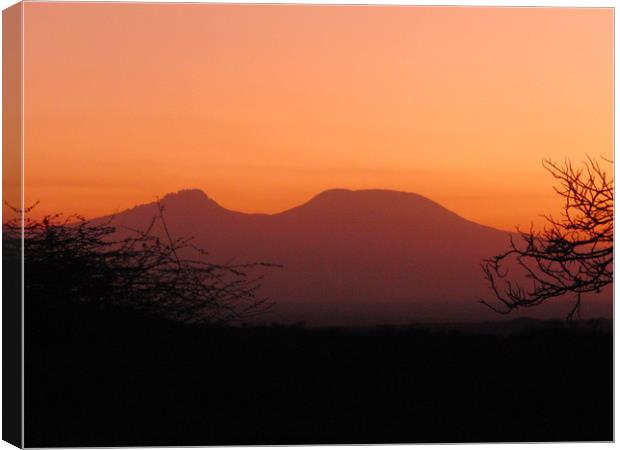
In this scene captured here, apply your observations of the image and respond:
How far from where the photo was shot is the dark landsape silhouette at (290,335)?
11.9m

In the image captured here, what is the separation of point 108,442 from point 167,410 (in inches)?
18.3

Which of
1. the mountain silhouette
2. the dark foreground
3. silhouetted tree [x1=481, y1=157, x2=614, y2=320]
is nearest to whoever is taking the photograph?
the dark foreground

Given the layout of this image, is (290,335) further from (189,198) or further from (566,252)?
(566,252)

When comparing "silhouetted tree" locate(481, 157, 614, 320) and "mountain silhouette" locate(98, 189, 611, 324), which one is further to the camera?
"silhouetted tree" locate(481, 157, 614, 320)

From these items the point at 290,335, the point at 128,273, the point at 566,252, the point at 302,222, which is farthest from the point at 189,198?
the point at 566,252

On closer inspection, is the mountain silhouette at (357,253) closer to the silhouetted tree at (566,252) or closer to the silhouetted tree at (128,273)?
the silhouetted tree at (128,273)

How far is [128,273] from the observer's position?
12086 mm

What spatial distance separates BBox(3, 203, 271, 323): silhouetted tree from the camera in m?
12.0

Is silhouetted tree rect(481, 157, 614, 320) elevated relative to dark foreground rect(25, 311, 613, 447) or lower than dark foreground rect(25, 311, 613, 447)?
elevated

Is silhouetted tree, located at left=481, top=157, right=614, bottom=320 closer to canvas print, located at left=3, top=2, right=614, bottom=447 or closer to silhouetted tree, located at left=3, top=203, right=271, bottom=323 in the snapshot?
canvas print, located at left=3, top=2, right=614, bottom=447

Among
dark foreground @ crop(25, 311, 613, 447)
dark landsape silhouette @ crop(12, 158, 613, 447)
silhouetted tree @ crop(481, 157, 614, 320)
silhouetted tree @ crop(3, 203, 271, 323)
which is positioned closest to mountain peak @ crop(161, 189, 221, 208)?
dark landsape silhouette @ crop(12, 158, 613, 447)

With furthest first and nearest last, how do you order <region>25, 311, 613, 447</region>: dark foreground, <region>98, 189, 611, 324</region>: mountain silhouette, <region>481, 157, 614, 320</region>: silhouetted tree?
<region>481, 157, 614, 320</region>: silhouetted tree < <region>98, 189, 611, 324</region>: mountain silhouette < <region>25, 311, 613, 447</region>: dark foreground

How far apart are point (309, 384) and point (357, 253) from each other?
3.23ft

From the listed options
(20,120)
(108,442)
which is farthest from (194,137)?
(108,442)
